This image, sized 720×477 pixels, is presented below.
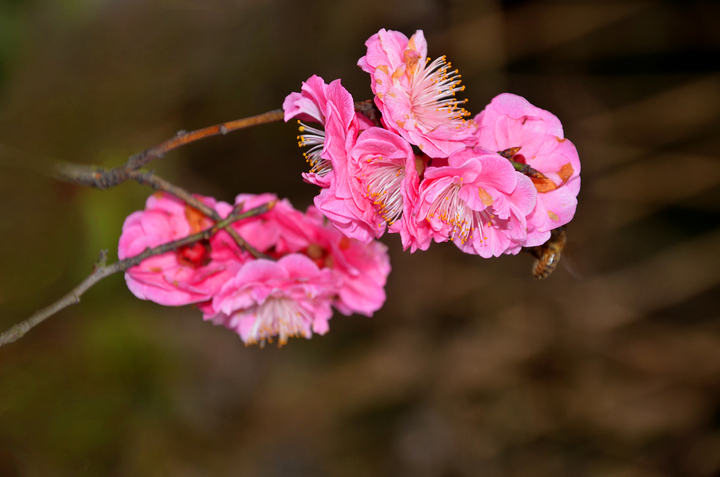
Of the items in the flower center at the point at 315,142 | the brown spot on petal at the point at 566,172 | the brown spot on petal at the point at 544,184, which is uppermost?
the flower center at the point at 315,142

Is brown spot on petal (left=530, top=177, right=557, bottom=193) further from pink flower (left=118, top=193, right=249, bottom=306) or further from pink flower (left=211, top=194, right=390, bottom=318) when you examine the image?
pink flower (left=118, top=193, right=249, bottom=306)

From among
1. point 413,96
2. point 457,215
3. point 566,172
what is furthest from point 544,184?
point 413,96

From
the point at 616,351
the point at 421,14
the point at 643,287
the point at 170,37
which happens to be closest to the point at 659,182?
the point at 643,287

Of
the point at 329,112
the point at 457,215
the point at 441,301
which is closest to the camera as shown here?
the point at 329,112

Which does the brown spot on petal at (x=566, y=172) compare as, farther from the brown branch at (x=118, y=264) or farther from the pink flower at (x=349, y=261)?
the brown branch at (x=118, y=264)

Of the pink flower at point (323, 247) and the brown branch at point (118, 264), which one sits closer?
the brown branch at point (118, 264)

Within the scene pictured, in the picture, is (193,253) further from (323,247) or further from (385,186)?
(385,186)

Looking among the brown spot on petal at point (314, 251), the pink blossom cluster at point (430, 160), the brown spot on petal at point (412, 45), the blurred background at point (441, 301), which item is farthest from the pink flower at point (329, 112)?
the blurred background at point (441, 301)

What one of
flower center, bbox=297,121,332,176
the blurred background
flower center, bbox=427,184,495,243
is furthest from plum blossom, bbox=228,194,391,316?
the blurred background
